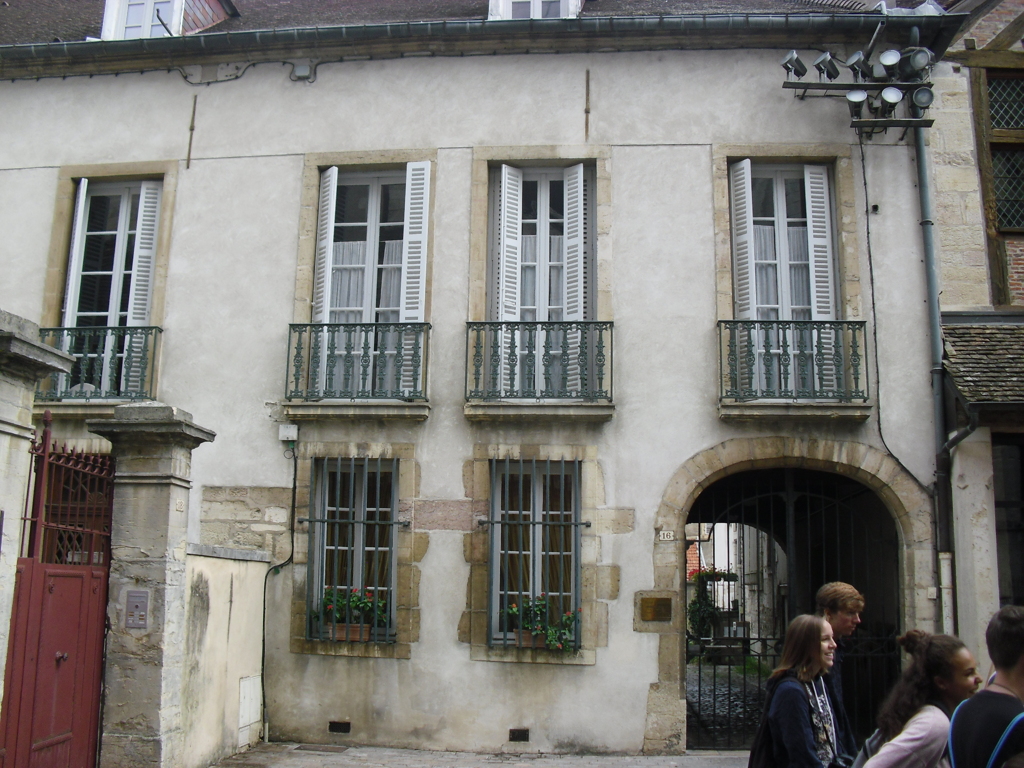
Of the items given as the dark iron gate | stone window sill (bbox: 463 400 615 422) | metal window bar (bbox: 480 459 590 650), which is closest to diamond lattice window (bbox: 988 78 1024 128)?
the dark iron gate

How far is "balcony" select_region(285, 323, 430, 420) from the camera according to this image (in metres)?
8.88

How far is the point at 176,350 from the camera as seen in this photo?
30.8 feet

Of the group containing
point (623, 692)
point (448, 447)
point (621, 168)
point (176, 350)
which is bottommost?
point (623, 692)

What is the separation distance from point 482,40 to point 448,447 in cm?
403

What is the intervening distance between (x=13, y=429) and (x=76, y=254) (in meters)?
5.21

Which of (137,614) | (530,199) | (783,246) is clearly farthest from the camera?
(530,199)

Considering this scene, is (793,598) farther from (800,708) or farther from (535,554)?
(800,708)

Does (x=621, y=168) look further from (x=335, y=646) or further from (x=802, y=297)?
(x=335, y=646)

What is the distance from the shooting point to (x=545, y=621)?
8.49 meters

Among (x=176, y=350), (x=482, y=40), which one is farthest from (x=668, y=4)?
(x=176, y=350)

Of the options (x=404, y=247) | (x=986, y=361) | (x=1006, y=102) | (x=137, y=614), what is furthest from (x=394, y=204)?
(x=1006, y=102)

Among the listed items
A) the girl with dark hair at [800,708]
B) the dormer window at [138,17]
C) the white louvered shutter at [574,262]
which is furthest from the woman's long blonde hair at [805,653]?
the dormer window at [138,17]

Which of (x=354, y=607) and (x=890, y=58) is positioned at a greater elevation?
(x=890, y=58)

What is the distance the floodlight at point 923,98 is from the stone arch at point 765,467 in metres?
3.19
